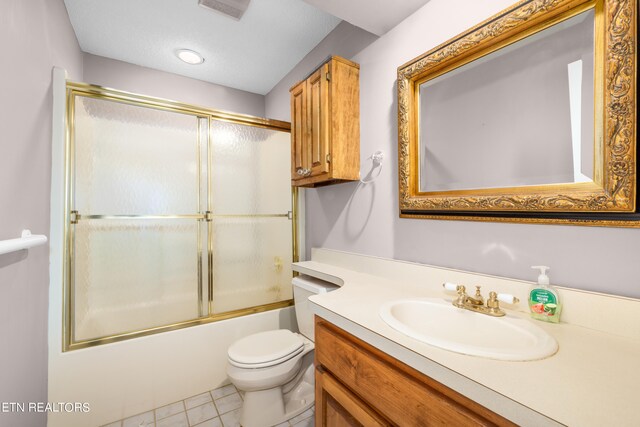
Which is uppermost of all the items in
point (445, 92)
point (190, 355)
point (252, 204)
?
point (445, 92)

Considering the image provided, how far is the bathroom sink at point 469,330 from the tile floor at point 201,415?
101cm

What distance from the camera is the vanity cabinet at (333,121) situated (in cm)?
150

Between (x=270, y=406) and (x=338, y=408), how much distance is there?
29.7 inches

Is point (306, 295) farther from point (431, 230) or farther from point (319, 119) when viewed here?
point (319, 119)

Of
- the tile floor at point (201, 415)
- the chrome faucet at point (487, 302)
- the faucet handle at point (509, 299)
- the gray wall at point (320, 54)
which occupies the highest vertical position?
the gray wall at point (320, 54)

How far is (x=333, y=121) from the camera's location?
1.50 m

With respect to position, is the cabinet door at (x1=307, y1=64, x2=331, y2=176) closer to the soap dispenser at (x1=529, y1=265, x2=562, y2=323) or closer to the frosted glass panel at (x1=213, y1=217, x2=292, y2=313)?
the frosted glass panel at (x1=213, y1=217, x2=292, y2=313)

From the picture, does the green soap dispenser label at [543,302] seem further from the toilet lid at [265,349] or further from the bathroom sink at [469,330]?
the toilet lid at [265,349]

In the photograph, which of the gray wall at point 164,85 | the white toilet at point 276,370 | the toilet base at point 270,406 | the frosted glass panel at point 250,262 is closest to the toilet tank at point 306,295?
the white toilet at point 276,370

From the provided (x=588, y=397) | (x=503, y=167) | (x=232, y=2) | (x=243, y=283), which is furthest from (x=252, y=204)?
(x=588, y=397)

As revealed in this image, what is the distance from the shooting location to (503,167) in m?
0.95

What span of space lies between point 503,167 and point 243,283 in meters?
1.76

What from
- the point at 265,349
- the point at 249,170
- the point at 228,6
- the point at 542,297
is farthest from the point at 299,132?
the point at 542,297

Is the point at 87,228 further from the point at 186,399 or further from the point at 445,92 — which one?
the point at 445,92
